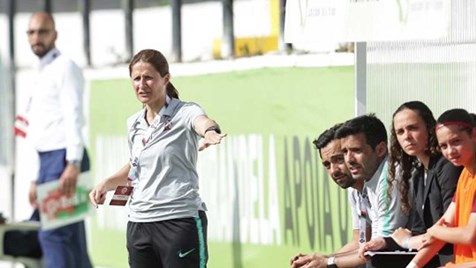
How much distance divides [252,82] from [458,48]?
10.8 ft

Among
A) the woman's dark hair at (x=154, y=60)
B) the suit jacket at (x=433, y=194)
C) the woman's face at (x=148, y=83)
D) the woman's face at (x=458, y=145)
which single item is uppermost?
the woman's dark hair at (x=154, y=60)

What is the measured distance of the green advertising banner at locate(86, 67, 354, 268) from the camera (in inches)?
443

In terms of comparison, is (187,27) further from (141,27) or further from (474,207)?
(474,207)

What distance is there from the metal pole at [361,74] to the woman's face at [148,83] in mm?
1263

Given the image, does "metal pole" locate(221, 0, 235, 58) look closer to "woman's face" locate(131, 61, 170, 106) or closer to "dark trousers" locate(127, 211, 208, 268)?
"woman's face" locate(131, 61, 170, 106)

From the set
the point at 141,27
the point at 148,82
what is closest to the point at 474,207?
the point at 148,82

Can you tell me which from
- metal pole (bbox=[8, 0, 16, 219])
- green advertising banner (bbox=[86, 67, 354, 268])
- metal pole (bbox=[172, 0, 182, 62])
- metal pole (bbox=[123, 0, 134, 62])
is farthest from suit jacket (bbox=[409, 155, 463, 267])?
metal pole (bbox=[8, 0, 16, 219])

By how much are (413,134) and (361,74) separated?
1336 millimetres

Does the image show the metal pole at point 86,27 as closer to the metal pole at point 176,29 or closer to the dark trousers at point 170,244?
the metal pole at point 176,29

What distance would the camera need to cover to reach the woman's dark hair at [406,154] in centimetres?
848

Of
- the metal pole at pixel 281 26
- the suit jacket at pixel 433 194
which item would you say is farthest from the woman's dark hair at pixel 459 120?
the metal pole at pixel 281 26

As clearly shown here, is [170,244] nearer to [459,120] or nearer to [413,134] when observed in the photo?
[413,134]

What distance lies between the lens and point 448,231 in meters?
7.88

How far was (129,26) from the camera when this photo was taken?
14094mm
